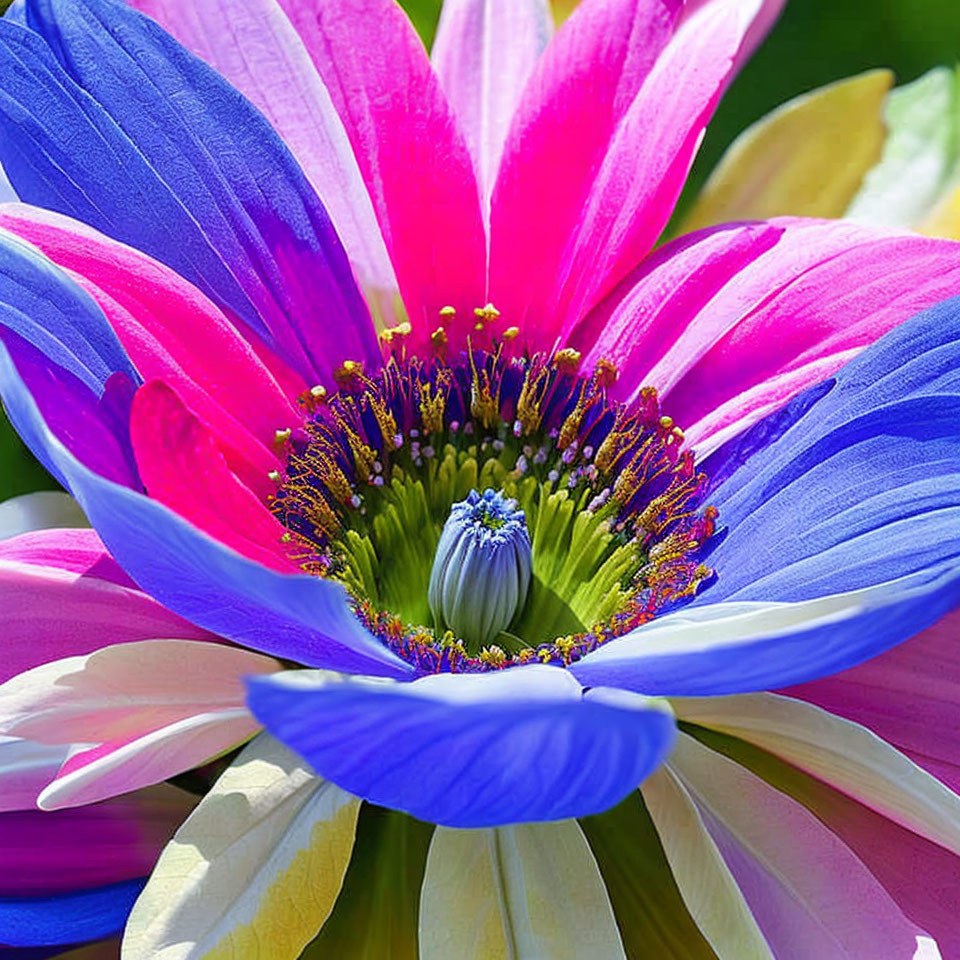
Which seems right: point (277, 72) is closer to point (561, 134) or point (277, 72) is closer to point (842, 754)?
point (561, 134)

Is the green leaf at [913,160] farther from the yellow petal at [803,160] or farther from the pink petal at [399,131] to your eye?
the pink petal at [399,131]

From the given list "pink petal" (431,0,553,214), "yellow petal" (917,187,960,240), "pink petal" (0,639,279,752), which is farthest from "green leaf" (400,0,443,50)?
"pink petal" (0,639,279,752)

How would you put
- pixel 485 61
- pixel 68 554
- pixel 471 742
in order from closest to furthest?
pixel 471 742 < pixel 68 554 < pixel 485 61

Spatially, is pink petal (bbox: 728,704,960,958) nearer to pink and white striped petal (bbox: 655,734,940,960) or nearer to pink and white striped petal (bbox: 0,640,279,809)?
pink and white striped petal (bbox: 655,734,940,960)

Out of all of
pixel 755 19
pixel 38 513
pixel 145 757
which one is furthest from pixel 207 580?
pixel 755 19

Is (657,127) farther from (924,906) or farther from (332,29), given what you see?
(924,906)

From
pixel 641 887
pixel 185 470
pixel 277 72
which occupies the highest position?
pixel 277 72

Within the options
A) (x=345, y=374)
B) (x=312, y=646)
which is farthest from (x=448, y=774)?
(x=345, y=374)
